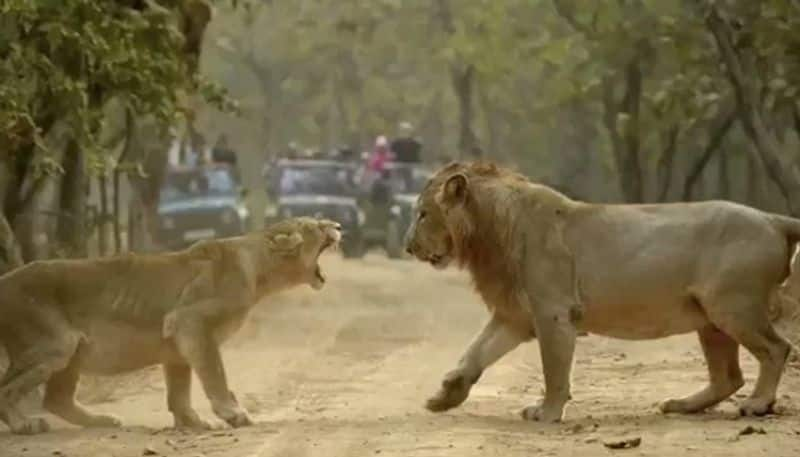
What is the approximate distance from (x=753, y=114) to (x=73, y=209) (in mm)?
5883

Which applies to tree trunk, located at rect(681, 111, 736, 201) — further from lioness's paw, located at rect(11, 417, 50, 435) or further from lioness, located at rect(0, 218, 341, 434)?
lioness's paw, located at rect(11, 417, 50, 435)

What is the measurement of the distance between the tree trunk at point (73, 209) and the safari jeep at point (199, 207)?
12.1 metres

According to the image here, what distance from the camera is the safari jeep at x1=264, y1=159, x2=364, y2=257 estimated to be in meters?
33.4

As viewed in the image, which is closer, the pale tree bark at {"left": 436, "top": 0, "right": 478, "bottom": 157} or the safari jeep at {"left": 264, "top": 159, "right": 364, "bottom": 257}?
the safari jeep at {"left": 264, "top": 159, "right": 364, "bottom": 257}

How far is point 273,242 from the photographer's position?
10180mm

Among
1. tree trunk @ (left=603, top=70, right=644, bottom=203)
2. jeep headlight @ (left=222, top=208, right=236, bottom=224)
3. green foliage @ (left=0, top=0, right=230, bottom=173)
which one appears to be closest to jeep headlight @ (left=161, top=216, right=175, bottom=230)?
jeep headlight @ (left=222, top=208, right=236, bottom=224)

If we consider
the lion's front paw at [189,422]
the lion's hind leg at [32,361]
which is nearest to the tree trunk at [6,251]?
the lion's hind leg at [32,361]

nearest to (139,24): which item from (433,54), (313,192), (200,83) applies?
(200,83)

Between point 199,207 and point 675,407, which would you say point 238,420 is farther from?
point 199,207

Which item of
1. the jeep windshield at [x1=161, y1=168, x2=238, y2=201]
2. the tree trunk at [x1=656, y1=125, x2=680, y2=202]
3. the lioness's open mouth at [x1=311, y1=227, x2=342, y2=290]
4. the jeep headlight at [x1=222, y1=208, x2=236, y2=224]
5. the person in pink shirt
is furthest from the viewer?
the person in pink shirt

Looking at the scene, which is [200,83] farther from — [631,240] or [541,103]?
[541,103]

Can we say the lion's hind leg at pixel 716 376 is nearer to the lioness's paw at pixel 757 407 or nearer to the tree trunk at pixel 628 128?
the lioness's paw at pixel 757 407

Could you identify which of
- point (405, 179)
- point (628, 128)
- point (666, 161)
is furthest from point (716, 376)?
point (405, 179)

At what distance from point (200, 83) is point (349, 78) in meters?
40.6
